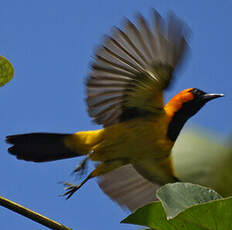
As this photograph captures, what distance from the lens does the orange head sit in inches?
182

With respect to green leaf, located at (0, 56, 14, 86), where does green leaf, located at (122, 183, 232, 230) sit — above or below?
below

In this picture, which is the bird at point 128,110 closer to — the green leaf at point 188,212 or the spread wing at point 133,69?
the spread wing at point 133,69

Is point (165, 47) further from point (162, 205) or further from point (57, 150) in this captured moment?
point (162, 205)

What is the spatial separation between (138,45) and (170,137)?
34.7 inches

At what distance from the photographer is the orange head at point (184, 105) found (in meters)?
4.62

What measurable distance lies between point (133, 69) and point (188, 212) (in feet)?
8.39

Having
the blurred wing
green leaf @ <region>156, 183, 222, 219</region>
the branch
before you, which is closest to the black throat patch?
the blurred wing

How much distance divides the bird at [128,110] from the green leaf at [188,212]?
6.19 ft

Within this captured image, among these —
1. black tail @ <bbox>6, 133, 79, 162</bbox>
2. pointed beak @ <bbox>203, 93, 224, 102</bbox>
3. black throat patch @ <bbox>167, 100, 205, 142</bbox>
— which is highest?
black tail @ <bbox>6, 133, 79, 162</bbox>

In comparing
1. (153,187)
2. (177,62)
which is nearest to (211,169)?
(153,187)

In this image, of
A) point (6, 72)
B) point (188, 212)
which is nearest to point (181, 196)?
point (188, 212)

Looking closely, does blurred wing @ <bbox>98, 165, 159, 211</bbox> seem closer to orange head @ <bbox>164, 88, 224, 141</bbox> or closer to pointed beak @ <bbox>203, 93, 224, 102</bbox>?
orange head @ <bbox>164, 88, 224, 141</bbox>

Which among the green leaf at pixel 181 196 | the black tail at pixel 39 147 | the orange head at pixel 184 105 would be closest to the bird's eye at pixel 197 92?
the orange head at pixel 184 105

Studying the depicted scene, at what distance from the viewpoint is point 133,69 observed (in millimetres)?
4305
